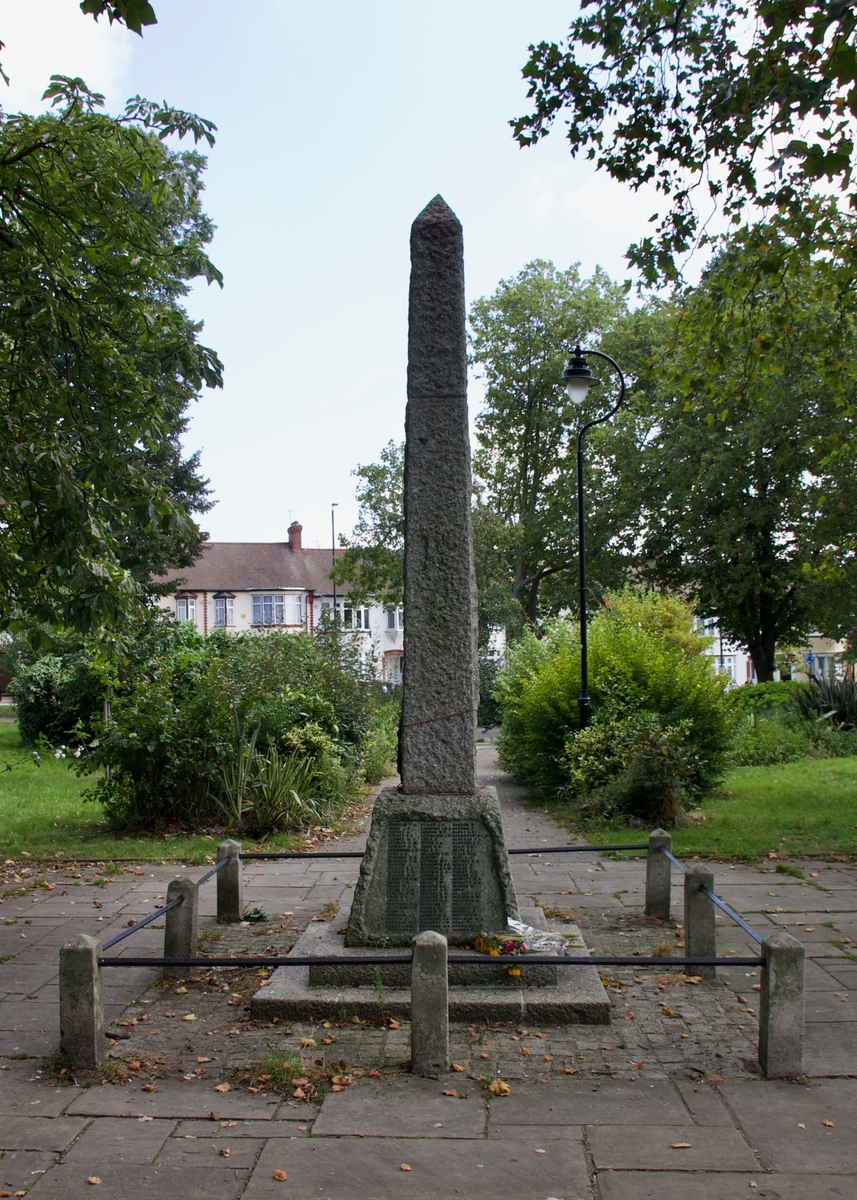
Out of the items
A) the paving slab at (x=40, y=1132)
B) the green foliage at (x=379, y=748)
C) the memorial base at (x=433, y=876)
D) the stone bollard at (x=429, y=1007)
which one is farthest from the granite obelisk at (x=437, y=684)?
the green foliage at (x=379, y=748)

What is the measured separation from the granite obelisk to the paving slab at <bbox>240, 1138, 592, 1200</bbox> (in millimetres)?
1630

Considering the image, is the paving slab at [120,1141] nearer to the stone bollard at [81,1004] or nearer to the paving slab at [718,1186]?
the stone bollard at [81,1004]

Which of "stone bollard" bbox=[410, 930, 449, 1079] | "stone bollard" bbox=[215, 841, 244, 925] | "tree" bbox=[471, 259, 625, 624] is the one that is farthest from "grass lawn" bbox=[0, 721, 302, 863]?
"tree" bbox=[471, 259, 625, 624]

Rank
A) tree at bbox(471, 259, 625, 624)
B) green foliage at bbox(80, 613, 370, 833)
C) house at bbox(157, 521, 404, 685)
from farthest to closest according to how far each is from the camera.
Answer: house at bbox(157, 521, 404, 685) → tree at bbox(471, 259, 625, 624) → green foliage at bbox(80, 613, 370, 833)

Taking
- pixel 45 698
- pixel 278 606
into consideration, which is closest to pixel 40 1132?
pixel 45 698

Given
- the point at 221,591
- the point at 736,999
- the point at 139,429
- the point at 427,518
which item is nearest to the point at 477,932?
the point at 736,999

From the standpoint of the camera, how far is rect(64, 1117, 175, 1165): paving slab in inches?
149

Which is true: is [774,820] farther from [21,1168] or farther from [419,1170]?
[21,1168]

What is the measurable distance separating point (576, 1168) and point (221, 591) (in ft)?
189

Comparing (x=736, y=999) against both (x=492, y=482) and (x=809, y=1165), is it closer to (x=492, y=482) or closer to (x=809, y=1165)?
(x=809, y=1165)

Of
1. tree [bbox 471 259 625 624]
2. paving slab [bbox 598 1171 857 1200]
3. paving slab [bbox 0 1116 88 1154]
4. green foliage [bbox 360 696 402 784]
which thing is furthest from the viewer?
tree [bbox 471 259 625 624]

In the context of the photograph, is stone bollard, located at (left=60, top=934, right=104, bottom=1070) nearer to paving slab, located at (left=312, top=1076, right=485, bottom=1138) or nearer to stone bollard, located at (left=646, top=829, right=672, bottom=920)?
paving slab, located at (left=312, top=1076, right=485, bottom=1138)

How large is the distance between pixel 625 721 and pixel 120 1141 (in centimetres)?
961

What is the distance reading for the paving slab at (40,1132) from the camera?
153 inches
